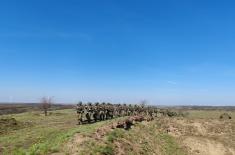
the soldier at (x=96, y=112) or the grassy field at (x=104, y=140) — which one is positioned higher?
the soldier at (x=96, y=112)

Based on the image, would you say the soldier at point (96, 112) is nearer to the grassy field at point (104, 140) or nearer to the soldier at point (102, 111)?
the soldier at point (102, 111)

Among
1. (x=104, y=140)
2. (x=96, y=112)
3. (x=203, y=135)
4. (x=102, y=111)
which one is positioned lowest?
(x=203, y=135)

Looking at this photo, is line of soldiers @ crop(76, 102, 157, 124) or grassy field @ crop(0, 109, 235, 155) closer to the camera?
grassy field @ crop(0, 109, 235, 155)

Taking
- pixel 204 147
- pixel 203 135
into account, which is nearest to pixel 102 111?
pixel 203 135

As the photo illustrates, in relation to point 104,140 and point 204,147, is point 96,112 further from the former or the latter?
point 104,140

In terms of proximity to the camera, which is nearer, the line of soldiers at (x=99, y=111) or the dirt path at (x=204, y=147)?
the dirt path at (x=204, y=147)

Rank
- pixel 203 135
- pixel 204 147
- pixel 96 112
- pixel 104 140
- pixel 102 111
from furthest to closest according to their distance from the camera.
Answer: pixel 102 111, pixel 96 112, pixel 203 135, pixel 204 147, pixel 104 140

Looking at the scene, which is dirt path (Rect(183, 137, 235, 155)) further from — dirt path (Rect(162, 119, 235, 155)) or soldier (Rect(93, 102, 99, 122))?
soldier (Rect(93, 102, 99, 122))

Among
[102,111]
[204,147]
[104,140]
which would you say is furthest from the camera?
[102,111]

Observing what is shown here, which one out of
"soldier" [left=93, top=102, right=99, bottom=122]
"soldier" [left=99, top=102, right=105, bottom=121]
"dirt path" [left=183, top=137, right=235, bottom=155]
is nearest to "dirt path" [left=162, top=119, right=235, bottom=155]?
"dirt path" [left=183, top=137, right=235, bottom=155]

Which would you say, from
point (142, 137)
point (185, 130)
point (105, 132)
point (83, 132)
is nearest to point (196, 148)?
point (185, 130)

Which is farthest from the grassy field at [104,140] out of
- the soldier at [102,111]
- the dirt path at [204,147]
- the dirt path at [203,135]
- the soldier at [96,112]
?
the soldier at [102,111]

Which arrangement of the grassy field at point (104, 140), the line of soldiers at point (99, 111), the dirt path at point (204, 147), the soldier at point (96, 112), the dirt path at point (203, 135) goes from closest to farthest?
the grassy field at point (104, 140) → the dirt path at point (204, 147) → the dirt path at point (203, 135) → the line of soldiers at point (99, 111) → the soldier at point (96, 112)

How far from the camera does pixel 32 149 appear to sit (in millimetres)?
28609
